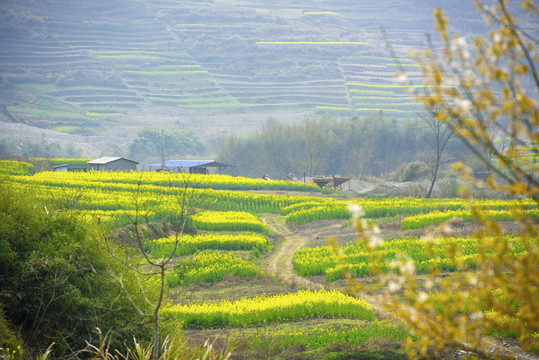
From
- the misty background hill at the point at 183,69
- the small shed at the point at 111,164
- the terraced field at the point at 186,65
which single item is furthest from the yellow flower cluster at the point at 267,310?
the terraced field at the point at 186,65

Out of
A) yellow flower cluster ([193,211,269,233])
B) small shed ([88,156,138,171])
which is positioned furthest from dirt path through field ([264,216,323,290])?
small shed ([88,156,138,171])

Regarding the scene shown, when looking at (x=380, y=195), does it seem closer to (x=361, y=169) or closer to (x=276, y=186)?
(x=276, y=186)

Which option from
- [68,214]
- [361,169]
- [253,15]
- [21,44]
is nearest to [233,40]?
[253,15]

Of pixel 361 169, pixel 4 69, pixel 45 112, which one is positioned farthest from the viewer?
pixel 4 69

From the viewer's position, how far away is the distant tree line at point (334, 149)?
72.3 m

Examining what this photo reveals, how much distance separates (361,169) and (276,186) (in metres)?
28.9

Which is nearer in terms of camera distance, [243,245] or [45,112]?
[243,245]

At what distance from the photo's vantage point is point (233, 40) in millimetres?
167000

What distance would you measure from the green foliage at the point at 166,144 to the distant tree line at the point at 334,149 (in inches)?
960

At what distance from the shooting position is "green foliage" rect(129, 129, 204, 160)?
100500 mm

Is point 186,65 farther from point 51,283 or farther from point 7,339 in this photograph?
point 7,339

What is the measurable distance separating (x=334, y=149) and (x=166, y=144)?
1621 inches

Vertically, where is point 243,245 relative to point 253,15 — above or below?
Result: below

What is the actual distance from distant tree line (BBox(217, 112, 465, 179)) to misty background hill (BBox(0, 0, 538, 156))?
22.3 meters
